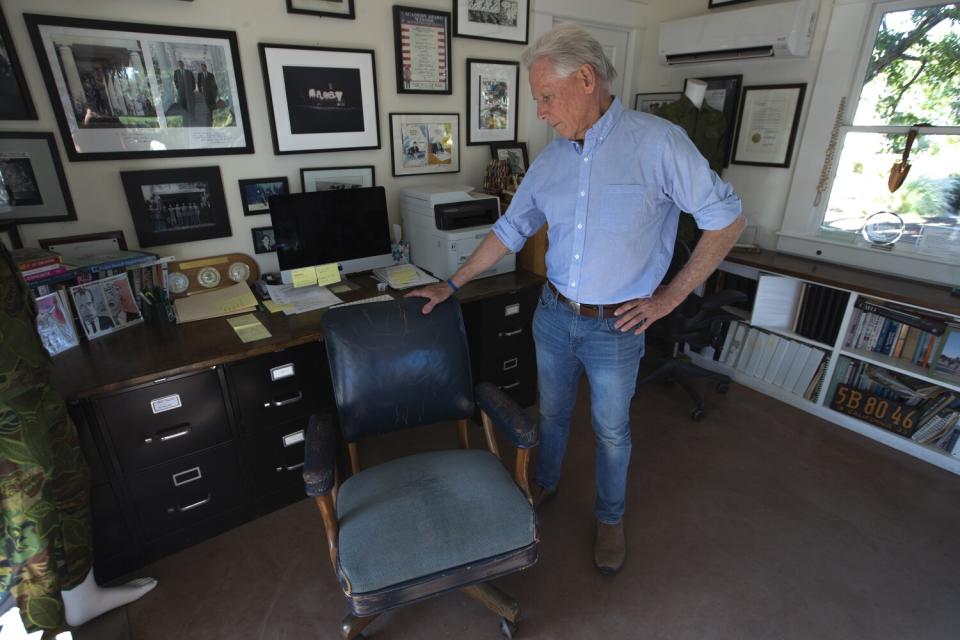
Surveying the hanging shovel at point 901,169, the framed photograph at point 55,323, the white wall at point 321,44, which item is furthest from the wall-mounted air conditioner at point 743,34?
the framed photograph at point 55,323

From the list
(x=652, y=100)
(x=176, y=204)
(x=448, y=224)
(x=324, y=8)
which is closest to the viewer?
(x=176, y=204)

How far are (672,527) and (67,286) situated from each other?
7.88 feet

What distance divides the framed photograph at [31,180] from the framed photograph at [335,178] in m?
0.88

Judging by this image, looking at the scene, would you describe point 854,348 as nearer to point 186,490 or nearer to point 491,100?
point 491,100

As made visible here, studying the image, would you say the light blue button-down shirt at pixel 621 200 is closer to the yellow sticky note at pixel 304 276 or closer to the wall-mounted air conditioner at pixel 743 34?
the yellow sticky note at pixel 304 276

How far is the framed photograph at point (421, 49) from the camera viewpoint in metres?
2.29

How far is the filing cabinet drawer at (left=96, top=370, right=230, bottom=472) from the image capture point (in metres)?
1.53

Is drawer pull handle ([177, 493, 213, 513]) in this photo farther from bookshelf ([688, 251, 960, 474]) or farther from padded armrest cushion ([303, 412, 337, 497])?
bookshelf ([688, 251, 960, 474])

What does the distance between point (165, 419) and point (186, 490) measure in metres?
0.31

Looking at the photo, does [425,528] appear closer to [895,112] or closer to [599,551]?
[599,551]

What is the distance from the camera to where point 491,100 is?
268 centimetres

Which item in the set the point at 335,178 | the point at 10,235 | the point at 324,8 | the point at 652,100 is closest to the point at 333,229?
the point at 335,178

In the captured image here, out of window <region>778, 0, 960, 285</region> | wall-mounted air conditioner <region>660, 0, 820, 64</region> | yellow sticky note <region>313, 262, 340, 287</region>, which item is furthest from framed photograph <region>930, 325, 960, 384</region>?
yellow sticky note <region>313, 262, 340, 287</region>

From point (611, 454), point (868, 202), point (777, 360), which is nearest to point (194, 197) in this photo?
point (611, 454)
